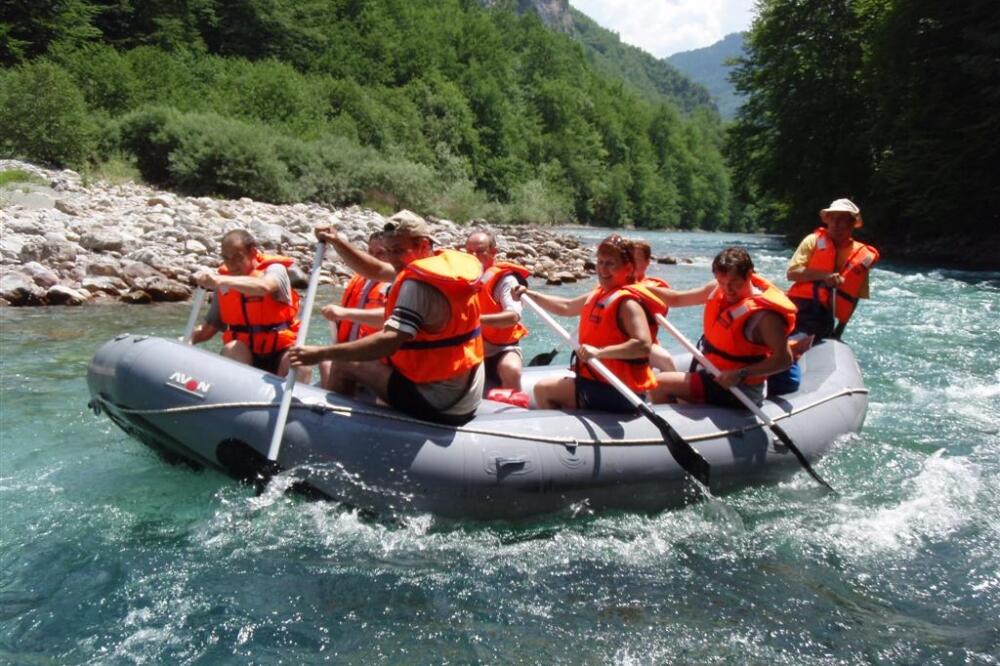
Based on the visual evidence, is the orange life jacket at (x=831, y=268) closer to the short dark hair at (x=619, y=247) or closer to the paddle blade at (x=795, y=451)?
the paddle blade at (x=795, y=451)

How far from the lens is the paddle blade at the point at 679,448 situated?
4445 mm

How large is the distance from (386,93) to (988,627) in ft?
138

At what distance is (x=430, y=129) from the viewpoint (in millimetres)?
42562

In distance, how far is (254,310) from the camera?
5109mm

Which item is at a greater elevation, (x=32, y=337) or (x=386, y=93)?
(x=386, y=93)

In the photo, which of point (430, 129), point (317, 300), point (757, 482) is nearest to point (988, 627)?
point (757, 482)

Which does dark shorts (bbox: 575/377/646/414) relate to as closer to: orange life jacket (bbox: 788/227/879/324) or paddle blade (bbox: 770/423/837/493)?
paddle blade (bbox: 770/423/837/493)

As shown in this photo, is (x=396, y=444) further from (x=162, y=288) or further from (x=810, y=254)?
(x=162, y=288)

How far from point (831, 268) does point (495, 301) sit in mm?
2516

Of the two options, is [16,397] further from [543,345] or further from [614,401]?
[543,345]

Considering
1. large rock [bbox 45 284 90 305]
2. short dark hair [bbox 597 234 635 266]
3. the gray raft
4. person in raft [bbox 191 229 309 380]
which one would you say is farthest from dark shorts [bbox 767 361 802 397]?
large rock [bbox 45 284 90 305]

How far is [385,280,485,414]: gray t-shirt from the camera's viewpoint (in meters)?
3.86

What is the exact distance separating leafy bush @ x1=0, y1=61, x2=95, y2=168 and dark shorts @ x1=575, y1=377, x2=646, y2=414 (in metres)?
19.9

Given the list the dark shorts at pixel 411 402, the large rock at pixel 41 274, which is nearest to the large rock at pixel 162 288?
the large rock at pixel 41 274
